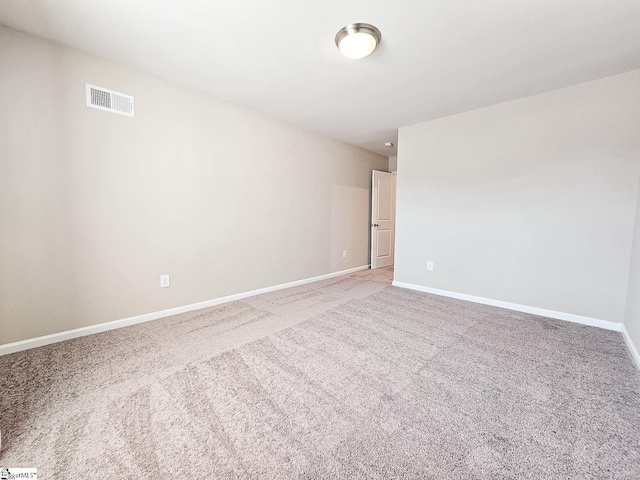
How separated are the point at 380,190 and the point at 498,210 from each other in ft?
7.87

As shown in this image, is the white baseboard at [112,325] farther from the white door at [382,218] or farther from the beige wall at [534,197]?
the beige wall at [534,197]

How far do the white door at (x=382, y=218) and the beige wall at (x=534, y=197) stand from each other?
129 centimetres

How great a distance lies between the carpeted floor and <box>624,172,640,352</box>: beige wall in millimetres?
166

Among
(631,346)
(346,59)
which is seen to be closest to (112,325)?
(346,59)

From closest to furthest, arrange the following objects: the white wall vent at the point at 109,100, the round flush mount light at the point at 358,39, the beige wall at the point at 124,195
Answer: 1. the round flush mount light at the point at 358,39
2. the beige wall at the point at 124,195
3. the white wall vent at the point at 109,100

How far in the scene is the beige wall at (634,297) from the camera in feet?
6.44

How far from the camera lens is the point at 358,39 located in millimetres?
1837

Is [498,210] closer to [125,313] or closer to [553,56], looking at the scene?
[553,56]

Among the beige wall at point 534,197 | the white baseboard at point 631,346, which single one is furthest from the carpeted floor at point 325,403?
the beige wall at point 534,197

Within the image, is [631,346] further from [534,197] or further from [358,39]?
[358,39]

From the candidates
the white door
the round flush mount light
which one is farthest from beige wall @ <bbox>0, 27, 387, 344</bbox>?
the white door

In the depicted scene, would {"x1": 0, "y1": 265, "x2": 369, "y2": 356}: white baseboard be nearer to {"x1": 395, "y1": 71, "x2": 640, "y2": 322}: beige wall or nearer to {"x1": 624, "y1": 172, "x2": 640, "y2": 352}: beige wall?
{"x1": 395, "y1": 71, "x2": 640, "y2": 322}: beige wall

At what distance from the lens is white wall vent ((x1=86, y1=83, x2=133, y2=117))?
7.13 feet

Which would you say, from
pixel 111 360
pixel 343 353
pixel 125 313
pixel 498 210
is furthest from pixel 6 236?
pixel 498 210
